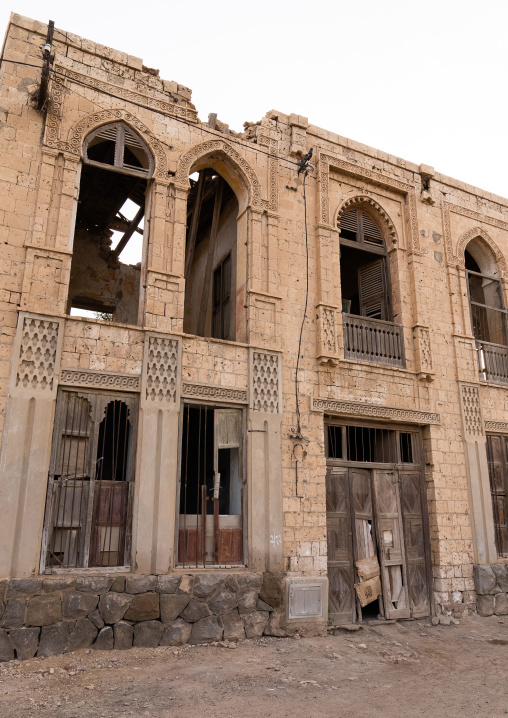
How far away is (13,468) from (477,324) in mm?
10269

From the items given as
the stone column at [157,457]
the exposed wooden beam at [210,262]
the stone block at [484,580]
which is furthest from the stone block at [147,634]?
the stone block at [484,580]

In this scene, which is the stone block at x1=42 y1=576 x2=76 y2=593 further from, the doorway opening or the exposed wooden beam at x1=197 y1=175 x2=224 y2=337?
the exposed wooden beam at x1=197 y1=175 x2=224 y2=337

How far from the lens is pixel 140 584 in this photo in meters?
7.13

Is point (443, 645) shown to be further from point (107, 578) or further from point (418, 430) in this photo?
point (107, 578)

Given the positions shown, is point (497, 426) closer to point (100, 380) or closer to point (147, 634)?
point (147, 634)

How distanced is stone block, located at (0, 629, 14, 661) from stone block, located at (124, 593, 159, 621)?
1.35 meters

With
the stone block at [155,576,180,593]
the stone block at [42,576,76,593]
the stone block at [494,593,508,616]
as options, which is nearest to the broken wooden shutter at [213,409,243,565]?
the stone block at [155,576,180,593]

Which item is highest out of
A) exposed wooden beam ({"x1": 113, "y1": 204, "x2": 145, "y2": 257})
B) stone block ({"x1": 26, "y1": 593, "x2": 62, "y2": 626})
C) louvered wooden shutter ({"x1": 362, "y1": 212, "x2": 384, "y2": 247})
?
exposed wooden beam ({"x1": 113, "y1": 204, "x2": 145, "y2": 257})

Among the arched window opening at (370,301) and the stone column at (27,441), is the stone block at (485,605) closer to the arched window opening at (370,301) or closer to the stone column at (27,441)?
the arched window opening at (370,301)

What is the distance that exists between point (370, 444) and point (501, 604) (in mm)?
3695

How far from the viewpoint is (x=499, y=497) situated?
10781 millimetres

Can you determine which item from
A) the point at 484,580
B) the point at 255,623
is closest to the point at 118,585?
the point at 255,623

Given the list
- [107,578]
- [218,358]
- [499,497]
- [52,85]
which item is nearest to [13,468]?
[107,578]

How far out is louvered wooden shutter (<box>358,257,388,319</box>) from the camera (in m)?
11.2
